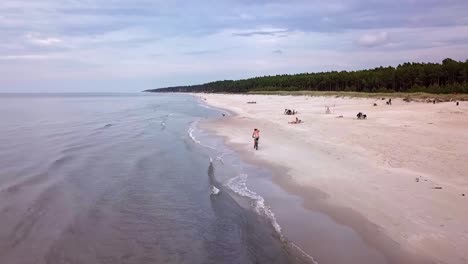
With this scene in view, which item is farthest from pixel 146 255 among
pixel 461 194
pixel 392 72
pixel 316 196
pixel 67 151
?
pixel 392 72

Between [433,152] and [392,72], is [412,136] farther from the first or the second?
[392,72]

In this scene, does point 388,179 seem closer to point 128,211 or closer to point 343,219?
point 343,219

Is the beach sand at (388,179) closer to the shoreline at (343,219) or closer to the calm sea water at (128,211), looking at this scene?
the shoreline at (343,219)

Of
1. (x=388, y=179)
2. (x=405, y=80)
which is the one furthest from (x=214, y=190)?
(x=405, y=80)

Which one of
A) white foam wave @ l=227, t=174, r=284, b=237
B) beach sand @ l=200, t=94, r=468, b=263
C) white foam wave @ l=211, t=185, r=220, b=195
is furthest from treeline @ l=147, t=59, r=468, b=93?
white foam wave @ l=211, t=185, r=220, b=195

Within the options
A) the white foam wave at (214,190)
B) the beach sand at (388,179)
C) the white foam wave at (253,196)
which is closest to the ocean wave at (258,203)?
the white foam wave at (253,196)

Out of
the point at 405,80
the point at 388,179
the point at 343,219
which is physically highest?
the point at 405,80
